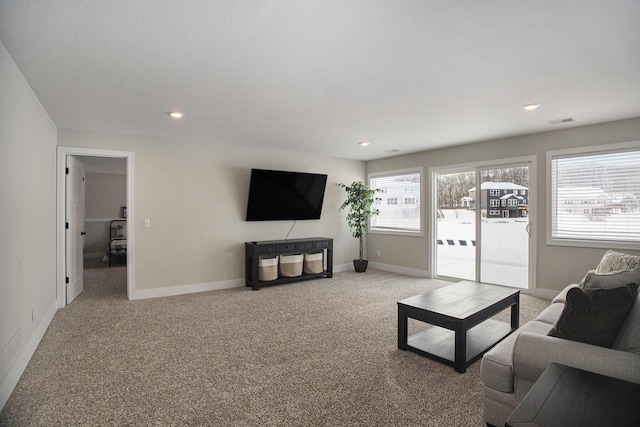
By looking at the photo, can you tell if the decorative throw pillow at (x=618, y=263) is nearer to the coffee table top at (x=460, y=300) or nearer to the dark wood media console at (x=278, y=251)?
the coffee table top at (x=460, y=300)

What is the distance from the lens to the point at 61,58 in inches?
98.2

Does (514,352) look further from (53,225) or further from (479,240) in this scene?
(53,225)

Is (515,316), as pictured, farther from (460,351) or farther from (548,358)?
(548,358)

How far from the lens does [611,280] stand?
79.6 inches

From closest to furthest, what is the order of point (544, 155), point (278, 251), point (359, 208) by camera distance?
point (544, 155) → point (278, 251) → point (359, 208)

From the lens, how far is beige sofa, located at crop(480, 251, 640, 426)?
5.43 feet

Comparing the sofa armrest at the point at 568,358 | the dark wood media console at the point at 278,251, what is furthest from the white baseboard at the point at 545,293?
the sofa armrest at the point at 568,358

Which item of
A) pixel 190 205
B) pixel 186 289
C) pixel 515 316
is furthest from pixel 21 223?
pixel 515 316

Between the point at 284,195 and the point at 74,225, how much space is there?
3.18 metres

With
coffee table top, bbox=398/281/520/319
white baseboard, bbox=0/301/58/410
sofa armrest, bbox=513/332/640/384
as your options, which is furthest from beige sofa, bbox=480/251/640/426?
white baseboard, bbox=0/301/58/410

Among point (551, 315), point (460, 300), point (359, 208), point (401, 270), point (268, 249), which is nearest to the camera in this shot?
point (551, 315)

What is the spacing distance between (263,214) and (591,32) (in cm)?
484

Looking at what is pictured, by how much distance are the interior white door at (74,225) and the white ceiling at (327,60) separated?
2.92 feet

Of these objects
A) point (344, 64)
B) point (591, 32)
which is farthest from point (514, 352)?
point (344, 64)
